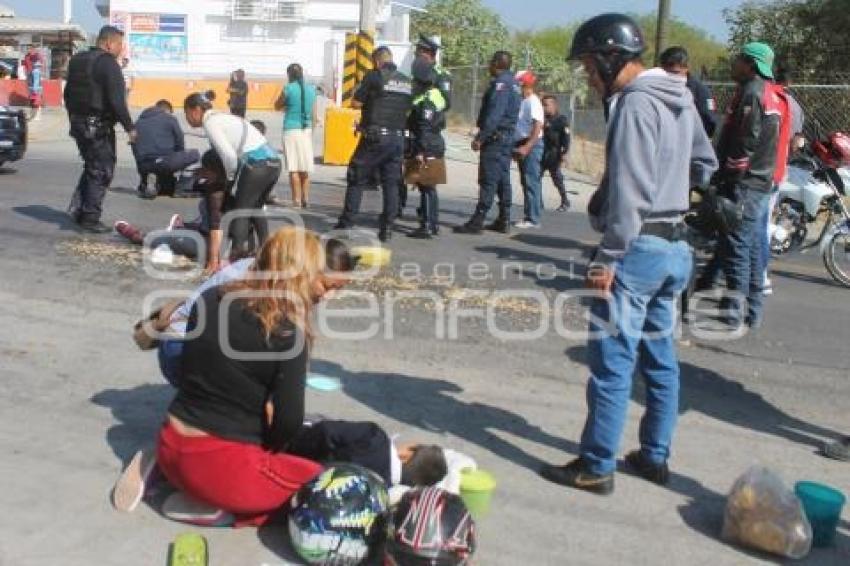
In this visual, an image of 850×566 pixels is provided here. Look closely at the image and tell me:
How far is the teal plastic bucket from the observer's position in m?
3.99

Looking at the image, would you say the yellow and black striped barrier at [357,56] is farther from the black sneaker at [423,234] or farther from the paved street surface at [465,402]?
the paved street surface at [465,402]

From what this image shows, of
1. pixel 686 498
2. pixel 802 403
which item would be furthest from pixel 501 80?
pixel 686 498

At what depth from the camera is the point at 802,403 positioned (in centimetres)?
607

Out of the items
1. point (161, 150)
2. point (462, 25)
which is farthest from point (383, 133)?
point (462, 25)

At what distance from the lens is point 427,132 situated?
1045cm

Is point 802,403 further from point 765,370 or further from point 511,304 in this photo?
point 511,304

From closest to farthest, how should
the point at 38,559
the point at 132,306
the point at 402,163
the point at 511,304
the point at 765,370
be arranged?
the point at 38,559 < the point at 765,370 < the point at 132,306 < the point at 511,304 < the point at 402,163

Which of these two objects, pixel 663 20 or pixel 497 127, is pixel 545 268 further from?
pixel 663 20

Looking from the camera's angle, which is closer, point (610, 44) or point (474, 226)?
point (610, 44)

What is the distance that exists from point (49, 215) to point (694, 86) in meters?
6.94

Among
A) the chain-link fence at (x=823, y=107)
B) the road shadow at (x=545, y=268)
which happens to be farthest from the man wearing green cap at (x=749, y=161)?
the chain-link fence at (x=823, y=107)

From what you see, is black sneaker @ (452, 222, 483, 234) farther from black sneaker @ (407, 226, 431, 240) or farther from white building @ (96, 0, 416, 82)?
white building @ (96, 0, 416, 82)

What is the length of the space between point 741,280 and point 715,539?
4000 mm

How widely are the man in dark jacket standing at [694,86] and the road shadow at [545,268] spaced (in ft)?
5.81
